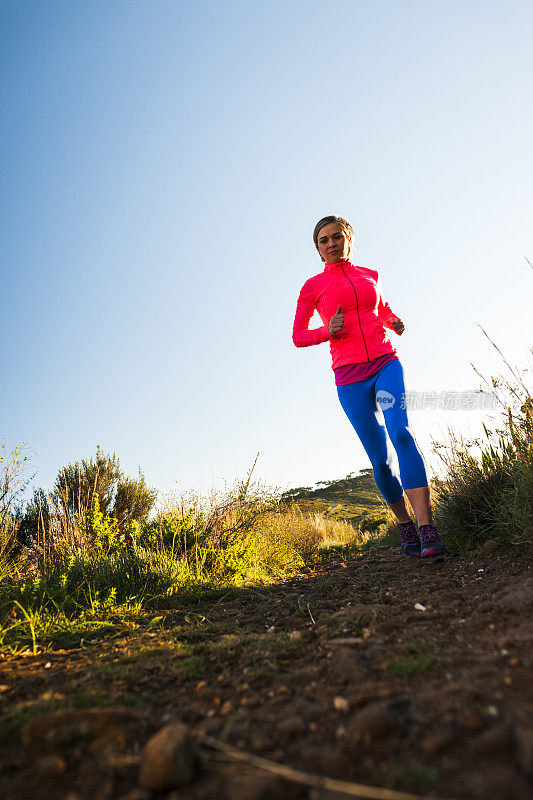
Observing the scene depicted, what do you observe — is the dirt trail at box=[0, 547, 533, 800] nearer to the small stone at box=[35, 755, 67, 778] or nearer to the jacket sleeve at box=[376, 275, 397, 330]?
the small stone at box=[35, 755, 67, 778]

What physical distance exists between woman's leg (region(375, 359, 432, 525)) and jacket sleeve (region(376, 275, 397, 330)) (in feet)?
1.55

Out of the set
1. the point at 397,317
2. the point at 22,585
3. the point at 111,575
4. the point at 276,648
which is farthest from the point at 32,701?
the point at 397,317

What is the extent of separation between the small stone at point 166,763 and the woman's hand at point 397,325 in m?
3.06

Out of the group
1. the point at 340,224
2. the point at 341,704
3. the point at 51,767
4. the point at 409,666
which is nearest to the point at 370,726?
the point at 341,704

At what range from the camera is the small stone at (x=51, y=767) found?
83cm

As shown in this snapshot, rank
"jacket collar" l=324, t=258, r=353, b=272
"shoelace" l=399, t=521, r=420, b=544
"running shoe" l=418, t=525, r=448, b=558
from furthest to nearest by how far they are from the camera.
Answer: "jacket collar" l=324, t=258, r=353, b=272 < "shoelace" l=399, t=521, r=420, b=544 < "running shoe" l=418, t=525, r=448, b=558

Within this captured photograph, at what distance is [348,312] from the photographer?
3316mm

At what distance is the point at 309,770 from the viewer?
0.80 metres

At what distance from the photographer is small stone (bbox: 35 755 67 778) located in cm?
83

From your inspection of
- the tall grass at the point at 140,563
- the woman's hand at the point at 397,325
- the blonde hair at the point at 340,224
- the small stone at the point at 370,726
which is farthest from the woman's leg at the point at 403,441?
the small stone at the point at 370,726

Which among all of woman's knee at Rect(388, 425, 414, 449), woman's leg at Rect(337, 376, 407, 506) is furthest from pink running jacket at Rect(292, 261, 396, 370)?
woman's knee at Rect(388, 425, 414, 449)

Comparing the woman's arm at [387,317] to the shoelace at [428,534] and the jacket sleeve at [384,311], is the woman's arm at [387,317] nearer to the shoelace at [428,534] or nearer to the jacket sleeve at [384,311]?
the jacket sleeve at [384,311]

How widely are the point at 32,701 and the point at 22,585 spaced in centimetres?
182

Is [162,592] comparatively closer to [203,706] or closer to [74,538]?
[74,538]
